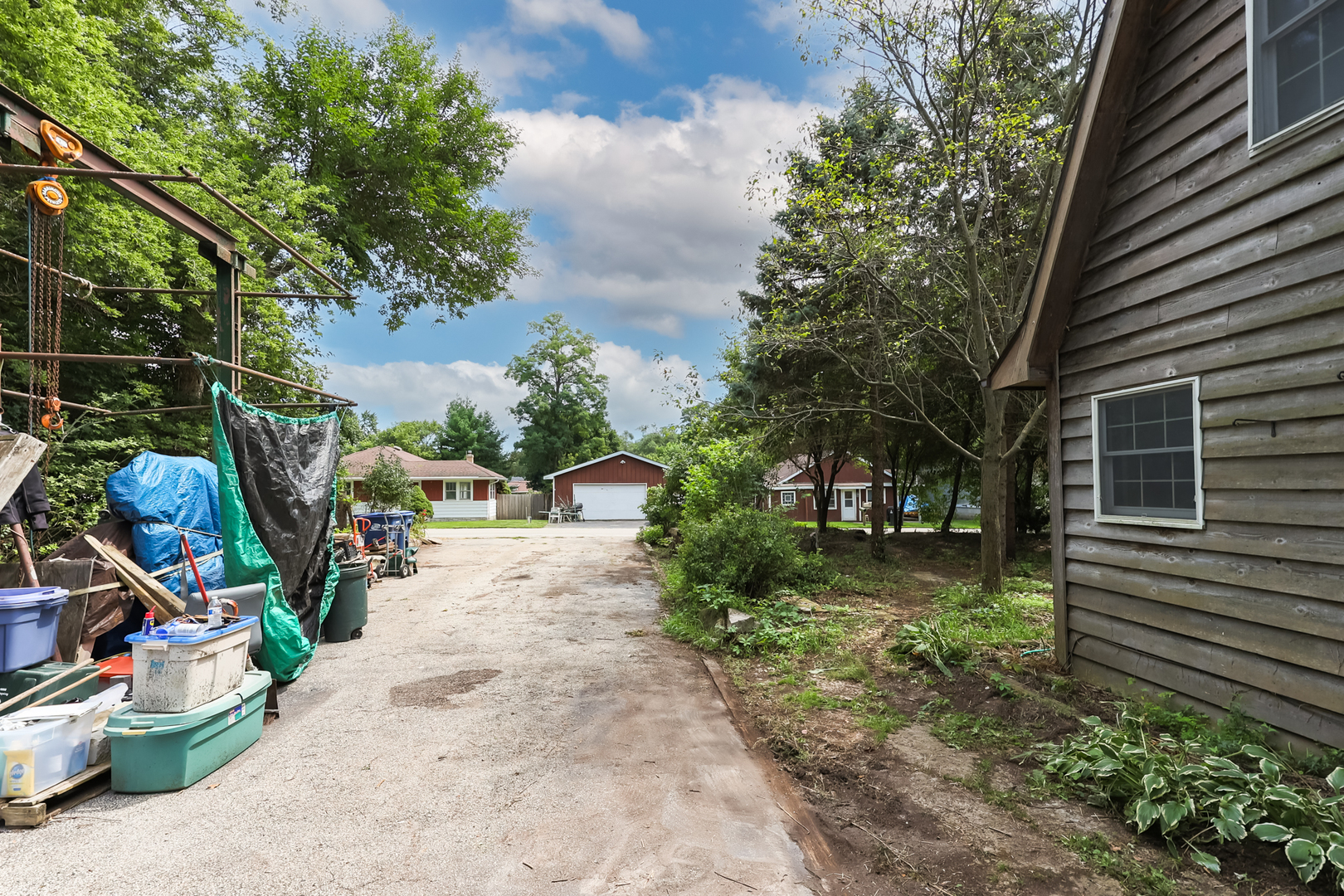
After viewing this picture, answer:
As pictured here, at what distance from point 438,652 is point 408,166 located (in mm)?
14795

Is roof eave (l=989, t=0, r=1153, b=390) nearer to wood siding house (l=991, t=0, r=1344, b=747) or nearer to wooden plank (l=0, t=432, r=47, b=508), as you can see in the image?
wood siding house (l=991, t=0, r=1344, b=747)

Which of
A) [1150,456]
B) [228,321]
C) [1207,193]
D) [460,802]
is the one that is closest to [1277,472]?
[1150,456]

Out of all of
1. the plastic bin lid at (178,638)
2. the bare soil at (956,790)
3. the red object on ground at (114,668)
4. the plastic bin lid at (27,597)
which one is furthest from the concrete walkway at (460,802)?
the plastic bin lid at (27,597)

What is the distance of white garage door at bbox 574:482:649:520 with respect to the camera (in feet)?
120

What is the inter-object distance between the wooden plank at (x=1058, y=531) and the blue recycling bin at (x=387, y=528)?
10.9 metres

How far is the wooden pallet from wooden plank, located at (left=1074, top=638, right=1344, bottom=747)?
21.6 ft

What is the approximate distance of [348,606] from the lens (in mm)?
6801

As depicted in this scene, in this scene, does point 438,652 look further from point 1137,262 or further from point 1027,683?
point 1137,262

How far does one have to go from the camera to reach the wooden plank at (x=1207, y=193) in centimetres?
331

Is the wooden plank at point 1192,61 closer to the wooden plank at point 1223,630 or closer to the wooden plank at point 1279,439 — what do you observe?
the wooden plank at point 1279,439

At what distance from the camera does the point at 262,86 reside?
1472 cm

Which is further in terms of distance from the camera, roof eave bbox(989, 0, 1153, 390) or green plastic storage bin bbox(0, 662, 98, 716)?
roof eave bbox(989, 0, 1153, 390)

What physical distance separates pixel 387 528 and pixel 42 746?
9462mm

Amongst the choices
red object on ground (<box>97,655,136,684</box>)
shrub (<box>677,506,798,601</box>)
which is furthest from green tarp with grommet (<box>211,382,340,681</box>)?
shrub (<box>677,506,798,601</box>)
